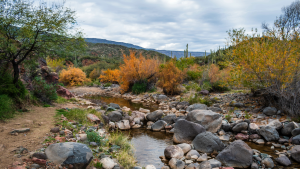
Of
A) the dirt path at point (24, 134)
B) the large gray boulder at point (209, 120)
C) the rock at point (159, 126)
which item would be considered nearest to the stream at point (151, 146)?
the rock at point (159, 126)

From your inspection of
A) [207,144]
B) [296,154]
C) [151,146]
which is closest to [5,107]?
[151,146]

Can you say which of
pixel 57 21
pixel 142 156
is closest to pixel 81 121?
pixel 142 156

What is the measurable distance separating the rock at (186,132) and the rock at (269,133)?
7.38ft

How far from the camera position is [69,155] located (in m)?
3.76

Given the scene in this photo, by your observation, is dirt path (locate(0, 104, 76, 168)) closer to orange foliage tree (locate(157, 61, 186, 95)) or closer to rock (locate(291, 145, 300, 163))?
rock (locate(291, 145, 300, 163))

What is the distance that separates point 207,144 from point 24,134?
533 cm

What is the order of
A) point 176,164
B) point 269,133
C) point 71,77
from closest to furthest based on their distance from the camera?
point 176,164 → point 269,133 → point 71,77

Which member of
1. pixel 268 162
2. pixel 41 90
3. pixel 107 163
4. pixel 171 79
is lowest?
pixel 268 162

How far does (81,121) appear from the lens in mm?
7297

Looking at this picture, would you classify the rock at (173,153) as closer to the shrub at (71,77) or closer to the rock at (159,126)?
the rock at (159,126)

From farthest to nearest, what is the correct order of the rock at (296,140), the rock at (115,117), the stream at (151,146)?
the rock at (115,117), the rock at (296,140), the stream at (151,146)

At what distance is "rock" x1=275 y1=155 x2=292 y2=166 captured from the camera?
5118 millimetres

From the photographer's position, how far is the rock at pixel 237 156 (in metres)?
5.13

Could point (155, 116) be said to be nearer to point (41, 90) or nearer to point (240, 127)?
point (240, 127)
